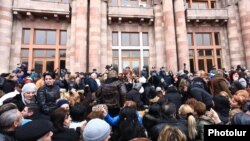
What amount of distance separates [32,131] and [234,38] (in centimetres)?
2309

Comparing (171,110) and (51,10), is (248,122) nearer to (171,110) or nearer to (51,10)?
(171,110)

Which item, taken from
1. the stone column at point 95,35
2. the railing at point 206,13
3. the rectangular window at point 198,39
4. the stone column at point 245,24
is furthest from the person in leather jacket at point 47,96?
the stone column at point 245,24

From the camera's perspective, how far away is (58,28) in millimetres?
21094

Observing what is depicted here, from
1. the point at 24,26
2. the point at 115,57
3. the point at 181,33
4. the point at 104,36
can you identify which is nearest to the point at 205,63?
the point at 181,33

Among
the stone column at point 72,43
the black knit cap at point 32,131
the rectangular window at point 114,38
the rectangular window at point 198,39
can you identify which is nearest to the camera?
the black knit cap at point 32,131

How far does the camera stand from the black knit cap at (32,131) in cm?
254

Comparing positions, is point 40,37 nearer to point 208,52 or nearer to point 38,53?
point 38,53

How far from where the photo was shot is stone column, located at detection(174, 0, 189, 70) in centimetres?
2066

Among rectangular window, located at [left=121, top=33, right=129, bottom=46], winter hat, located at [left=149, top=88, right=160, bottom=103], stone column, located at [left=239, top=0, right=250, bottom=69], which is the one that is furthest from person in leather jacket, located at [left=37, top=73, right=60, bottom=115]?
stone column, located at [left=239, top=0, right=250, bottom=69]

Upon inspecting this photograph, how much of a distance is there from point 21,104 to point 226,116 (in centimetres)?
447

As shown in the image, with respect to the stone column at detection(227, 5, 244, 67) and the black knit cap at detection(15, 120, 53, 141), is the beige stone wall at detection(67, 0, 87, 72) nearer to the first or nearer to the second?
the stone column at detection(227, 5, 244, 67)

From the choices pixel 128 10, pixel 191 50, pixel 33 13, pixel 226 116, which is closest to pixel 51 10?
pixel 33 13

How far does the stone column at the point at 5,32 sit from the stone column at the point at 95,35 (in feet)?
21.2

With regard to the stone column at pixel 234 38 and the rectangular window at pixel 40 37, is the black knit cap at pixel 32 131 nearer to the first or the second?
the rectangular window at pixel 40 37
